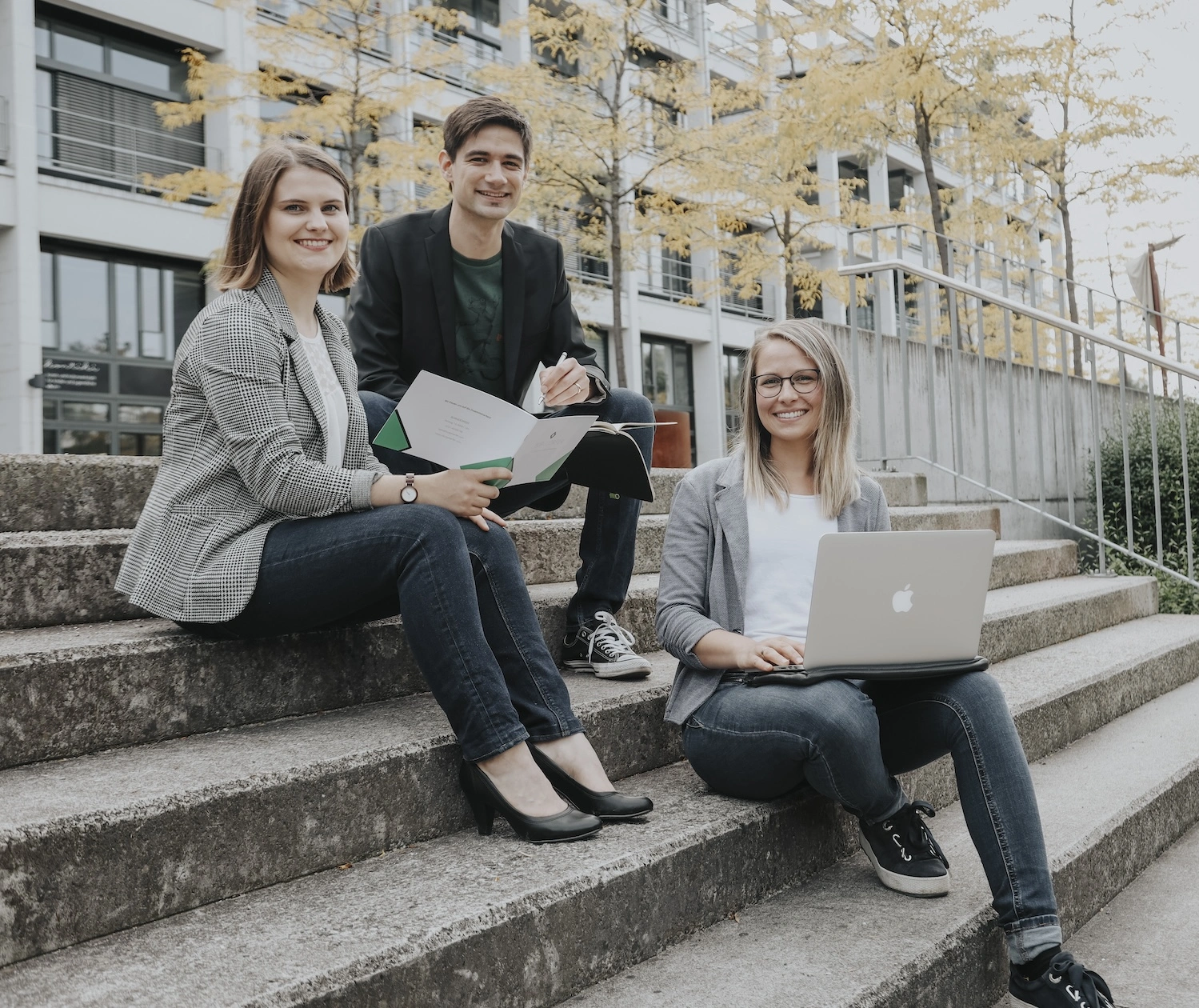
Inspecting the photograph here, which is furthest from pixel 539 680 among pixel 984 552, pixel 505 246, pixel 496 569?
pixel 505 246

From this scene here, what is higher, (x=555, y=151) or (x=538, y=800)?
(x=555, y=151)

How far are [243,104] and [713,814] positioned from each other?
15054mm

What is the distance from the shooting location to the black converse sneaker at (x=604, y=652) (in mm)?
2996

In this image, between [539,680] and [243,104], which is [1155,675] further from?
[243,104]

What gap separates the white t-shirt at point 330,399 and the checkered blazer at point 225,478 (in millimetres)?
77

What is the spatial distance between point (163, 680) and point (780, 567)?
145cm

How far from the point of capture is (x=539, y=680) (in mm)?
2416

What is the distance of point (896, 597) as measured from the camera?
2.39 metres

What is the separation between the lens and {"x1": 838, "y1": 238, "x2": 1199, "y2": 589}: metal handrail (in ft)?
19.1

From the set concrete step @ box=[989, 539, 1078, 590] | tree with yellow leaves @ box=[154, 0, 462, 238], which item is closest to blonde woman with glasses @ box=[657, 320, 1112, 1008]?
concrete step @ box=[989, 539, 1078, 590]

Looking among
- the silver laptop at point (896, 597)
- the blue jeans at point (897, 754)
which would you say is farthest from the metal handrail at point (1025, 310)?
the blue jeans at point (897, 754)

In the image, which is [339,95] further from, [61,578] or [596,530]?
[61,578]

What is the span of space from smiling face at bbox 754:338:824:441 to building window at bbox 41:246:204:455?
43.1 ft

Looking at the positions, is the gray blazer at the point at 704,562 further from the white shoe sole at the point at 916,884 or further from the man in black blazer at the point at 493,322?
the white shoe sole at the point at 916,884
